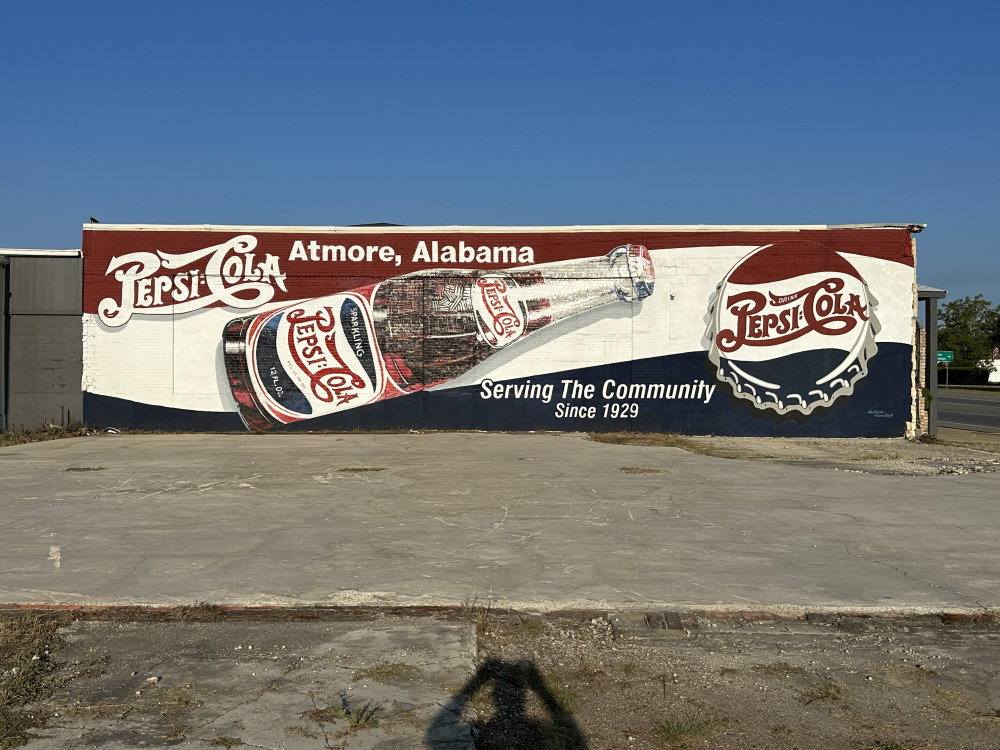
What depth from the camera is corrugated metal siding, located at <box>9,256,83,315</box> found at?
22.1m

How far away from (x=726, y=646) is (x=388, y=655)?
2.28 metres

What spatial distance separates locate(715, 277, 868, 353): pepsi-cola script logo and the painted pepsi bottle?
2.54 metres

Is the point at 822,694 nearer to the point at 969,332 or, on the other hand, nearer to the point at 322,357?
the point at 322,357

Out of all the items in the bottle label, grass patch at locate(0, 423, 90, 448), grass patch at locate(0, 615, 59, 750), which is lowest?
grass patch at locate(0, 615, 59, 750)

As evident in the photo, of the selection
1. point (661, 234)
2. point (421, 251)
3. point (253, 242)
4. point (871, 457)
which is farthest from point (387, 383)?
point (871, 457)

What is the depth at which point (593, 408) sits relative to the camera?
2258 cm

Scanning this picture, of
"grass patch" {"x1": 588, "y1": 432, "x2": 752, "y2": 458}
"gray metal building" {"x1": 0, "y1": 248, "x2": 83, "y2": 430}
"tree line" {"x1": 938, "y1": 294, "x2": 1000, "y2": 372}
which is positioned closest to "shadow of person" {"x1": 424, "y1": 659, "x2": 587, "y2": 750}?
"grass patch" {"x1": 588, "y1": 432, "x2": 752, "y2": 458}

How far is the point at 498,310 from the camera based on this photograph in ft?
73.6

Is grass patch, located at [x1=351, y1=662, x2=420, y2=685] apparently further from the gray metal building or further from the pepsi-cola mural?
the gray metal building

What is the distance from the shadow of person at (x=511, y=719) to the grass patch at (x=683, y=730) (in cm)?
42

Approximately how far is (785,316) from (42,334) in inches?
789

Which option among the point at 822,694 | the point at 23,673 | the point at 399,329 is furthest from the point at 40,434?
the point at 822,694

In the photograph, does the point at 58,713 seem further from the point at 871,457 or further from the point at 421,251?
the point at 421,251

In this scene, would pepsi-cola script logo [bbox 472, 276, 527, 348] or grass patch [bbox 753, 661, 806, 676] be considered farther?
pepsi-cola script logo [bbox 472, 276, 527, 348]
